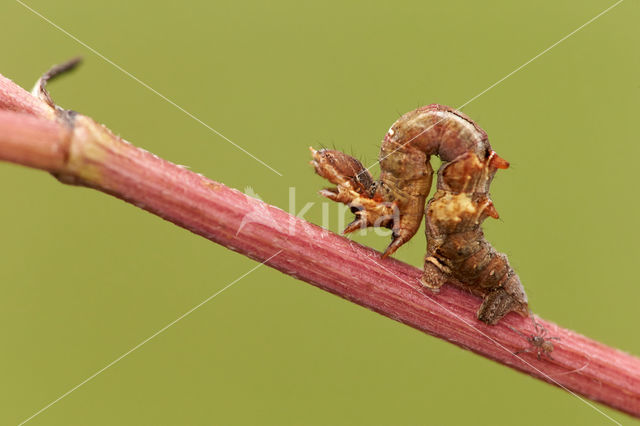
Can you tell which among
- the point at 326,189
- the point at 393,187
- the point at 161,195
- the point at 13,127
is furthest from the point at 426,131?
the point at 13,127

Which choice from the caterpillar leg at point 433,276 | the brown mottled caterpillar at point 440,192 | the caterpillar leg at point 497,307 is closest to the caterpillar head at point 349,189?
the brown mottled caterpillar at point 440,192

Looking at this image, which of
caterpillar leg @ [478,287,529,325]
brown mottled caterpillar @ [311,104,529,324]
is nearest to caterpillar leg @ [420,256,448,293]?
brown mottled caterpillar @ [311,104,529,324]

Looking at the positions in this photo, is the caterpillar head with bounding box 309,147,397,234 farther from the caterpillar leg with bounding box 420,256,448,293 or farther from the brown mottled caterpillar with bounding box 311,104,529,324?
the caterpillar leg with bounding box 420,256,448,293

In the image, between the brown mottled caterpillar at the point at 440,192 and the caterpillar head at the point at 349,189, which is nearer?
the brown mottled caterpillar at the point at 440,192

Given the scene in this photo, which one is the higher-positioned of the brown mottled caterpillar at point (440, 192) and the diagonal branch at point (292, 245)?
the brown mottled caterpillar at point (440, 192)

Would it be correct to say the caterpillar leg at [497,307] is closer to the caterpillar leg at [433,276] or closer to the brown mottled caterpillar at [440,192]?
the brown mottled caterpillar at [440,192]

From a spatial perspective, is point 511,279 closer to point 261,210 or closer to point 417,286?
point 417,286

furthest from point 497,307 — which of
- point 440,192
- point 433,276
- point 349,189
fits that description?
point 349,189
